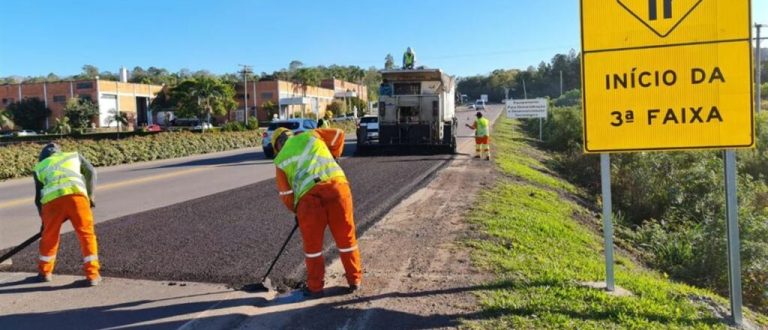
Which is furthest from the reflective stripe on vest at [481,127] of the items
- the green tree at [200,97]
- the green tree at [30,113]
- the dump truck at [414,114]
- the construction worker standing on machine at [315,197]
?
the green tree at [30,113]

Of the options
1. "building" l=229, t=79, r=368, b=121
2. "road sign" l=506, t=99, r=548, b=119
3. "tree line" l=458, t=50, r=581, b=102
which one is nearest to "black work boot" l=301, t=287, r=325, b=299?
"road sign" l=506, t=99, r=548, b=119

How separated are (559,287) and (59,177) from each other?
15.8 ft

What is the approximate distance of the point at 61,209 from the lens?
5816 mm

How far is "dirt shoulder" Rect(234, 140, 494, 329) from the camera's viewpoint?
475 cm

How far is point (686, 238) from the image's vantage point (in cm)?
1049

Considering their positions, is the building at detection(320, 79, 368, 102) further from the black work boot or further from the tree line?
the black work boot

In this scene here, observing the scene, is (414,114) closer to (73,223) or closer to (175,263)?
(175,263)

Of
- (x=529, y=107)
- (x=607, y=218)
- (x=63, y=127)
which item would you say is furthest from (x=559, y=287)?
(x=63, y=127)

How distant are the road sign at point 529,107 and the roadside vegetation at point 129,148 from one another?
51.0 feet

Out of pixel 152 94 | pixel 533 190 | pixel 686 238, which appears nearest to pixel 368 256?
pixel 686 238

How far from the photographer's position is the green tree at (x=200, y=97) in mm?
70500

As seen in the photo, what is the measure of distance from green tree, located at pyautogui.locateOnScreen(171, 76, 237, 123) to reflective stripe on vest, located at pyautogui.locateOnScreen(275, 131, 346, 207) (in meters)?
68.4

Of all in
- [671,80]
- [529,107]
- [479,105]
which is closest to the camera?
[671,80]

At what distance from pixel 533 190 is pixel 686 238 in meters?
3.68
